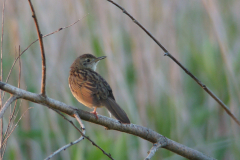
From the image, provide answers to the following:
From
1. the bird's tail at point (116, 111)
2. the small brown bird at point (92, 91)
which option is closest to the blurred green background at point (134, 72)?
the small brown bird at point (92, 91)

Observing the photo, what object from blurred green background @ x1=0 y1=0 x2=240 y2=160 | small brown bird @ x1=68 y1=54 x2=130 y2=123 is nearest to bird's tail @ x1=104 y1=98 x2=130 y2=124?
small brown bird @ x1=68 y1=54 x2=130 y2=123

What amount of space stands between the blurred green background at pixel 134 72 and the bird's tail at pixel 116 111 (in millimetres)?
1458

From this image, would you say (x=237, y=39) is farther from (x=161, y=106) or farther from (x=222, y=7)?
(x=161, y=106)

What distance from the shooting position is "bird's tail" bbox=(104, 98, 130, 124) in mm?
2102

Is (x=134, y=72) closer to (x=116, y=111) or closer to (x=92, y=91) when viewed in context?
(x=92, y=91)

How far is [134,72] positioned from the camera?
15.3ft

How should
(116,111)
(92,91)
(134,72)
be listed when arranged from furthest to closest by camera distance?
(134,72) < (92,91) < (116,111)

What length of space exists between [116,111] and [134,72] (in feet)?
7.82

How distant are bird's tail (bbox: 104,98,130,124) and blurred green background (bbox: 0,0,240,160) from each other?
57.4 inches

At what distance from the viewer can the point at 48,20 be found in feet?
13.9

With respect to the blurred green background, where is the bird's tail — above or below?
below

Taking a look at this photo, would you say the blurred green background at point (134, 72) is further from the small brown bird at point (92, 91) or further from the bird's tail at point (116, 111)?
the bird's tail at point (116, 111)

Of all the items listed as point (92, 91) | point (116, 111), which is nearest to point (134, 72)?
point (92, 91)

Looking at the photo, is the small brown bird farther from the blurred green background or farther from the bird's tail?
the blurred green background
